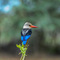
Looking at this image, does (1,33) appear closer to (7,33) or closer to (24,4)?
(7,33)

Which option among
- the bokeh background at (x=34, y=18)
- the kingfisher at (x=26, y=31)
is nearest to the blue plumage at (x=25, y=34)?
the kingfisher at (x=26, y=31)

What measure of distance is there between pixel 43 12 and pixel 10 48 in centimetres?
508

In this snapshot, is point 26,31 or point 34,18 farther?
point 34,18

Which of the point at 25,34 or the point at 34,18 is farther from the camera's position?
the point at 34,18

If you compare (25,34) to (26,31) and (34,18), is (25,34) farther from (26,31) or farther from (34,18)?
(34,18)

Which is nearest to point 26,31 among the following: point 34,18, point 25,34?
point 25,34

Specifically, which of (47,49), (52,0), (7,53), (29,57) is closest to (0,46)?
(7,53)

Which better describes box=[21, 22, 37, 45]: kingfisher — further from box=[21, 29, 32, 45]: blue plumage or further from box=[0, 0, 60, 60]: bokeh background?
box=[0, 0, 60, 60]: bokeh background

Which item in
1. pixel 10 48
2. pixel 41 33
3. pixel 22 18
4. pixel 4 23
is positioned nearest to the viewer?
pixel 4 23

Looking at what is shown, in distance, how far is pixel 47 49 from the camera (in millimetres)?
14266

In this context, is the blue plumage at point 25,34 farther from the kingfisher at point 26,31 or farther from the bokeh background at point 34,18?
the bokeh background at point 34,18

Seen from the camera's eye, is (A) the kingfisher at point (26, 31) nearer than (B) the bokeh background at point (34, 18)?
Yes

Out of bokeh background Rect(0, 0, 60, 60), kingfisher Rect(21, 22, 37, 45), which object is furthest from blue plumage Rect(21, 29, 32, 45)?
bokeh background Rect(0, 0, 60, 60)

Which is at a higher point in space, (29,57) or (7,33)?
(7,33)
